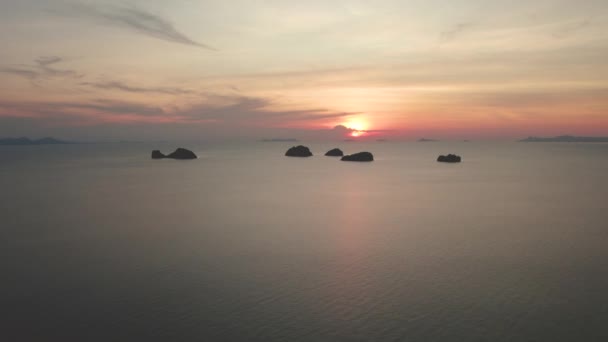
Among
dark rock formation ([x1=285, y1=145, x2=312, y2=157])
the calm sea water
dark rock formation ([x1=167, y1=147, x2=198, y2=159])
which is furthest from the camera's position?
dark rock formation ([x1=285, y1=145, x2=312, y2=157])

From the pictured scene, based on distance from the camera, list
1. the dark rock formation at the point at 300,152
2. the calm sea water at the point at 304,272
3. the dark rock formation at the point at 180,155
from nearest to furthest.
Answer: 1. the calm sea water at the point at 304,272
2. the dark rock formation at the point at 180,155
3. the dark rock formation at the point at 300,152

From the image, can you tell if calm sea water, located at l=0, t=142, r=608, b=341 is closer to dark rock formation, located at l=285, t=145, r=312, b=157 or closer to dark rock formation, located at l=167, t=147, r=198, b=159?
dark rock formation, located at l=167, t=147, r=198, b=159

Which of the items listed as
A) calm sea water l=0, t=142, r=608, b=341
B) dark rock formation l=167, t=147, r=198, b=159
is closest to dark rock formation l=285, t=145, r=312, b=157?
dark rock formation l=167, t=147, r=198, b=159

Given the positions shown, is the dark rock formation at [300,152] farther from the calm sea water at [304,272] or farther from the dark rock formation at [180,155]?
the calm sea water at [304,272]

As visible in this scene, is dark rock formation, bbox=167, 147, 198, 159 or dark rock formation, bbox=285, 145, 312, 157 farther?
dark rock formation, bbox=285, 145, 312, 157

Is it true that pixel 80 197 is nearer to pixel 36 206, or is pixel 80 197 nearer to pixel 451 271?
A: pixel 36 206

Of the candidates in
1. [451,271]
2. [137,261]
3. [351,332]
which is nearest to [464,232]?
[451,271]

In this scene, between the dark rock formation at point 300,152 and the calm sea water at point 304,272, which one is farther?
the dark rock formation at point 300,152

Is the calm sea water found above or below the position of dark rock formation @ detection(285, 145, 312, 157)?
below

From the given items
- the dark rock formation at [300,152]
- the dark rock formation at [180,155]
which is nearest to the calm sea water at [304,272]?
the dark rock formation at [180,155]

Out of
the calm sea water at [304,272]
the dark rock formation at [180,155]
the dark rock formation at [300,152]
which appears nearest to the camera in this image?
the calm sea water at [304,272]

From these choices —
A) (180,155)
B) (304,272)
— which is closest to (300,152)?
(180,155)
